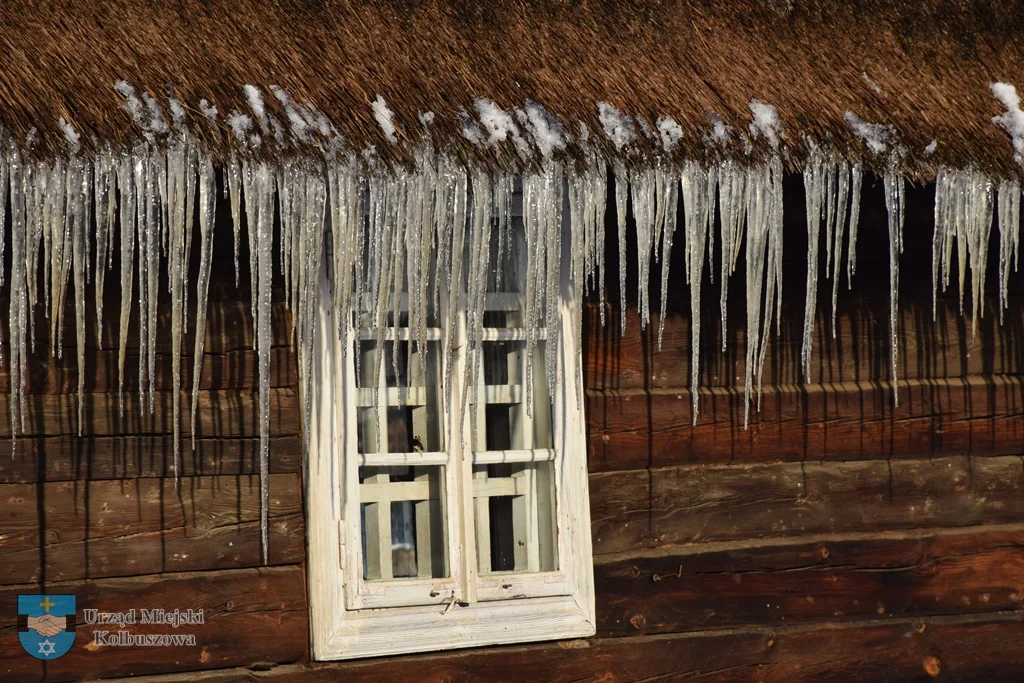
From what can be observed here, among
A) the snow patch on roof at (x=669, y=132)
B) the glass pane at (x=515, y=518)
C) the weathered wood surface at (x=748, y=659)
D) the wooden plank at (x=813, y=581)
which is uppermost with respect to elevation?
the snow patch on roof at (x=669, y=132)

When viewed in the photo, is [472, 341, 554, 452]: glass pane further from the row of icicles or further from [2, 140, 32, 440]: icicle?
[2, 140, 32, 440]: icicle

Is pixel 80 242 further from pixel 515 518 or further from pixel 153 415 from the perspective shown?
pixel 515 518

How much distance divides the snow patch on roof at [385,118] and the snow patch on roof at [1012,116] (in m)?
2.15

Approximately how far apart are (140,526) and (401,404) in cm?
98

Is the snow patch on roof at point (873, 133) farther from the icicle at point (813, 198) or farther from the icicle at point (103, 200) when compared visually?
the icicle at point (103, 200)

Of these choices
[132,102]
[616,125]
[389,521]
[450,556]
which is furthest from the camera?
[389,521]

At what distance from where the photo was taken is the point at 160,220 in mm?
3721

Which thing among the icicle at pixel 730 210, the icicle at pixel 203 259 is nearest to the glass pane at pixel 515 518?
the icicle at pixel 730 210

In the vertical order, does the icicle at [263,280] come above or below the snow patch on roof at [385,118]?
below

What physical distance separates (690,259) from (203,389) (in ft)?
5.65

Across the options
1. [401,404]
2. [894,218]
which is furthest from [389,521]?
[894,218]

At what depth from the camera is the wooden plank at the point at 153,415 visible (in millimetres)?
3752

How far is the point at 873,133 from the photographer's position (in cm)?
396

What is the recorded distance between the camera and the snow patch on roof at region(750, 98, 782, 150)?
12.7 feet
